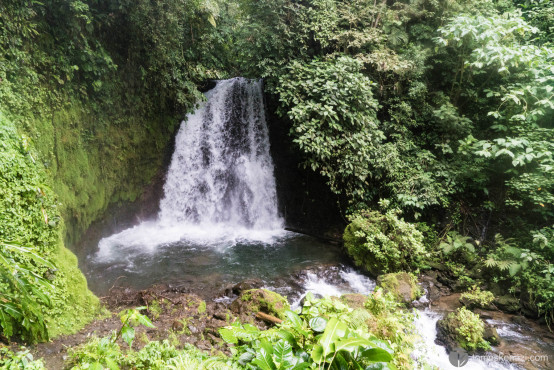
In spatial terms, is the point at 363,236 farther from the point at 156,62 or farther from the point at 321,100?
the point at 156,62

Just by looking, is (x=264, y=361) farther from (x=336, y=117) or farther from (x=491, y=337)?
(x=336, y=117)

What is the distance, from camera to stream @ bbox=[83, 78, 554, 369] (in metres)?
6.88

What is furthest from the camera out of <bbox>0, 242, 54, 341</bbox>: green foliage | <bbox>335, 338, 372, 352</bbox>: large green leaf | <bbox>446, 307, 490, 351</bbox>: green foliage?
<bbox>446, 307, 490, 351</bbox>: green foliage

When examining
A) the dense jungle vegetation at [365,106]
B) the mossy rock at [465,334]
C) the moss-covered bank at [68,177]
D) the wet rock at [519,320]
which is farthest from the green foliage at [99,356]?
the wet rock at [519,320]

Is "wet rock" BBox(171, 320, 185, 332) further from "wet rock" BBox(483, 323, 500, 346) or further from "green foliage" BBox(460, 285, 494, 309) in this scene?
"green foliage" BBox(460, 285, 494, 309)

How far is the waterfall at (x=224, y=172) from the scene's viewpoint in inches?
396

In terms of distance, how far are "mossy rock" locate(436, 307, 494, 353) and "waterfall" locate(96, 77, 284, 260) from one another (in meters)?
5.68

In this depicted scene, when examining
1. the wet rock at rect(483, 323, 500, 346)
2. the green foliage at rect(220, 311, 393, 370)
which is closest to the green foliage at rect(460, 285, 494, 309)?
the wet rock at rect(483, 323, 500, 346)

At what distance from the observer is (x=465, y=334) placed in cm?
499

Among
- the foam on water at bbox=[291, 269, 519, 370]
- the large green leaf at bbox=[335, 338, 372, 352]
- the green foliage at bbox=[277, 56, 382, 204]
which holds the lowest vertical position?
the foam on water at bbox=[291, 269, 519, 370]

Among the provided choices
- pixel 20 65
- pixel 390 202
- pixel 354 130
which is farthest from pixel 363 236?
pixel 20 65

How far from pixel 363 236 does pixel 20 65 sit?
308 inches

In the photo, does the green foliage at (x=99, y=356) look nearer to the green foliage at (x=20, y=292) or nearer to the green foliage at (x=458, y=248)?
the green foliage at (x=20, y=292)

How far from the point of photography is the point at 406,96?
893 centimetres
